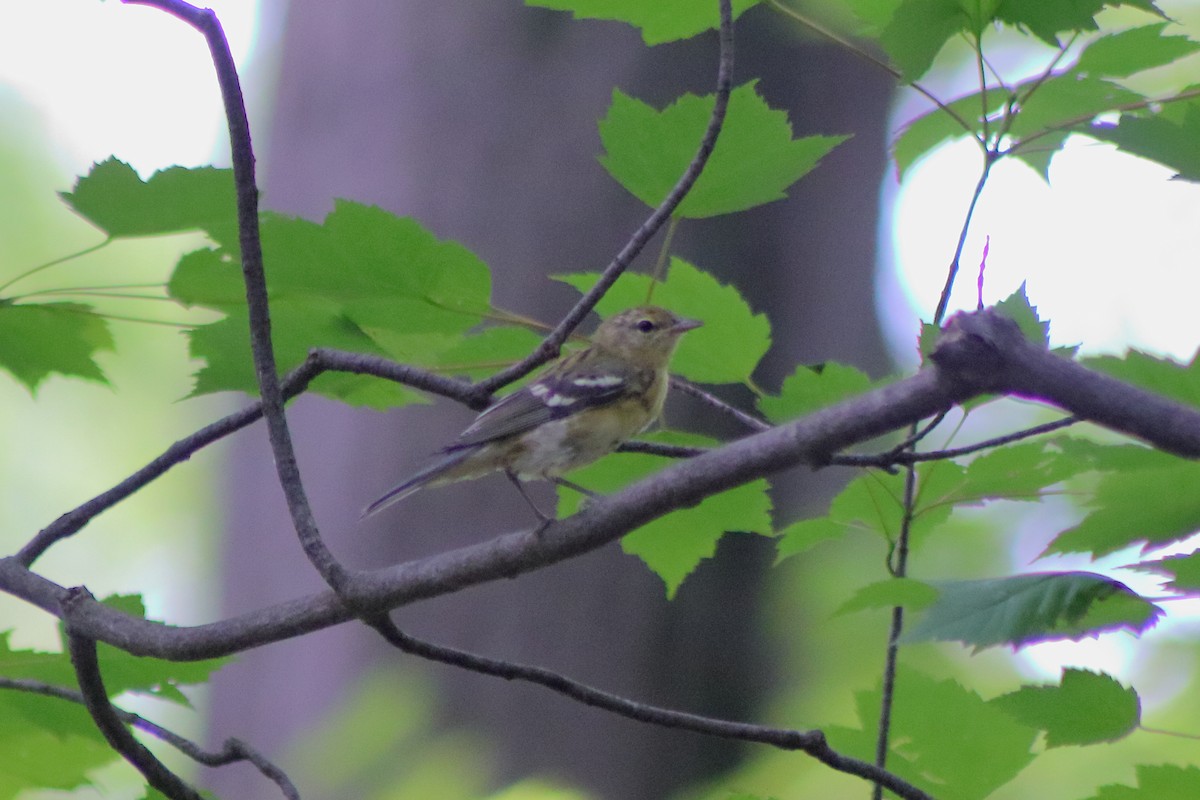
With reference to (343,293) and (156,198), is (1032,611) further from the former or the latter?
(156,198)

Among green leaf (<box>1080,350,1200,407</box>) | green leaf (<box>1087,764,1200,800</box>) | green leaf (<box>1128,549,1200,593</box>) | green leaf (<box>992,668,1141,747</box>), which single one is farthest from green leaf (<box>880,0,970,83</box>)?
green leaf (<box>1087,764,1200,800</box>)

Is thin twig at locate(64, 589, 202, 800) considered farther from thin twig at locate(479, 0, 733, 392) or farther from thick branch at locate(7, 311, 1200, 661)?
thin twig at locate(479, 0, 733, 392)

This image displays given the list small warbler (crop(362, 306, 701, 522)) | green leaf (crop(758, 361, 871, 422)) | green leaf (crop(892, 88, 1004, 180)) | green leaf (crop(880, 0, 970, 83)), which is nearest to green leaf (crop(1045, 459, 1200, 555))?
green leaf (crop(758, 361, 871, 422))

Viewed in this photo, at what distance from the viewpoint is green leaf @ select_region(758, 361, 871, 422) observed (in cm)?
149

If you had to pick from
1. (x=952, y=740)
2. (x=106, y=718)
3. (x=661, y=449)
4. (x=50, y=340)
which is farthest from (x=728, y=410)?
(x=50, y=340)

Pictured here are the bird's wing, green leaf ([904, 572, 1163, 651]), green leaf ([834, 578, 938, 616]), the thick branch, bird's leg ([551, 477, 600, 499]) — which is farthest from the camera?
the bird's wing

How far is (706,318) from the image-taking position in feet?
5.49

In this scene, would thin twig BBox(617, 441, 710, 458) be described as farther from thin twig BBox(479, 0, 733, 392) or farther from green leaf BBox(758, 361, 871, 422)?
thin twig BBox(479, 0, 733, 392)

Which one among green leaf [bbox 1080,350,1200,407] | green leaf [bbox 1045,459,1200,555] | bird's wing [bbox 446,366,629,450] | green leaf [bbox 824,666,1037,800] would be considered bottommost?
green leaf [bbox 824,666,1037,800]

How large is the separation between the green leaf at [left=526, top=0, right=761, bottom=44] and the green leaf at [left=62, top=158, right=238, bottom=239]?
539 mm

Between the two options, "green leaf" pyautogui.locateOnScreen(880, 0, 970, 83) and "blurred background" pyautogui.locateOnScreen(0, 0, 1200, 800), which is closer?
"green leaf" pyautogui.locateOnScreen(880, 0, 970, 83)

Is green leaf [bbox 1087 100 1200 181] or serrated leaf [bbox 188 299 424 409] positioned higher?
Result: green leaf [bbox 1087 100 1200 181]

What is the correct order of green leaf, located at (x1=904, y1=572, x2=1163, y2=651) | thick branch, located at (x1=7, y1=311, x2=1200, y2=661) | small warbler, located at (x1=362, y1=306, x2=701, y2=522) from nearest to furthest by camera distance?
thick branch, located at (x1=7, y1=311, x2=1200, y2=661), green leaf, located at (x1=904, y1=572, x2=1163, y2=651), small warbler, located at (x1=362, y1=306, x2=701, y2=522)

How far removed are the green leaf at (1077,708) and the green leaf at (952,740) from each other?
4.0 inches
